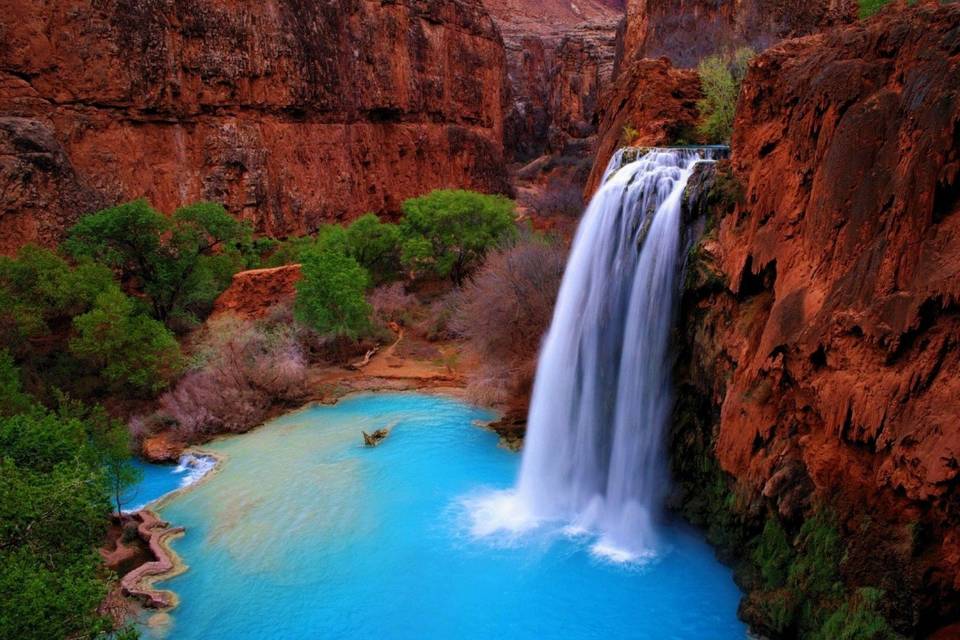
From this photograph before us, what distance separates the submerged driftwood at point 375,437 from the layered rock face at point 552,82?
40.5 meters

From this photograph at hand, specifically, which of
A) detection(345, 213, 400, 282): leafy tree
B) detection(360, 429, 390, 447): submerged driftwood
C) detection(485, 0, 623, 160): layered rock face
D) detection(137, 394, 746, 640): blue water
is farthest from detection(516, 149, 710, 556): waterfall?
Result: detection(485, 0, 623, 160): layered rock face

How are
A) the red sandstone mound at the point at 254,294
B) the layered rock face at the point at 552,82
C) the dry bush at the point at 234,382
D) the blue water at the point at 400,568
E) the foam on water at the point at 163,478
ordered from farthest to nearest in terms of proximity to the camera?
the layered rock face at the point at 552,82 → the red sandstone mound at the point at 254,294 → the dry bush at the point at 234,382 → the foam on water at the point at 163,478 → the blue water at the point at 400,568

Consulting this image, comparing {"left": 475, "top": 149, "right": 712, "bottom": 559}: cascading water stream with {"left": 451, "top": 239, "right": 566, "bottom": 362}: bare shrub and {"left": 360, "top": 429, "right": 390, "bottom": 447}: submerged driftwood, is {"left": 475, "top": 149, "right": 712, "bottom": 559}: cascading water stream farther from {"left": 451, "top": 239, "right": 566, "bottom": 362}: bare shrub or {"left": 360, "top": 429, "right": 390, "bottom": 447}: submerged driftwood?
{"left": 360, "top": 429, "right": 390, "bottom": 447}: submerged driftwood

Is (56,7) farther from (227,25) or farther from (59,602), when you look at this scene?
(59,602)

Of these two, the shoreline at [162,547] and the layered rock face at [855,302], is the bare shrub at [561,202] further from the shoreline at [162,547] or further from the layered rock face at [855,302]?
the layered rock face at [855,302]

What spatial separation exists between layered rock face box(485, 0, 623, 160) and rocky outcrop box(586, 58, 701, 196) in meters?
34.2

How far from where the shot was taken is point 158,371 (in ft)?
60.7

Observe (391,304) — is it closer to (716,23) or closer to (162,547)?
(162,547)

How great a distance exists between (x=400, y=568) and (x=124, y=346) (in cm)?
1174

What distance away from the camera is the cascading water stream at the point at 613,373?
12.2 m

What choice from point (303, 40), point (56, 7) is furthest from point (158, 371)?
point (303, 40)

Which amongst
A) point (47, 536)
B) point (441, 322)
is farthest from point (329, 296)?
point (47, 536)

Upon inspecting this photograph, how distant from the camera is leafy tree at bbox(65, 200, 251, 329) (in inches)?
848

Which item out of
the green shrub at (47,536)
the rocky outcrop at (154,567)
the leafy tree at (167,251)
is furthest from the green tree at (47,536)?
the leafy tree at (167,251)
